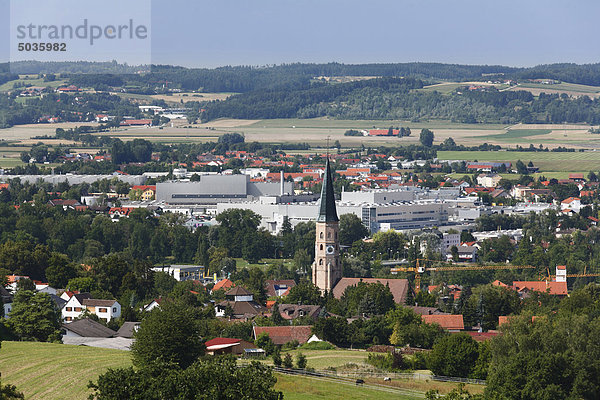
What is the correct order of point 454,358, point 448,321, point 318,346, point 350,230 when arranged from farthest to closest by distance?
point 350,230
point 448,321
point 318,346
point 454,358

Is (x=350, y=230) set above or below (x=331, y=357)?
below

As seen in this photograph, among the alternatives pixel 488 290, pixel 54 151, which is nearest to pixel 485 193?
pixel 54 151

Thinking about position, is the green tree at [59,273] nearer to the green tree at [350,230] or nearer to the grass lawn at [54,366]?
the grass lawn at [54,366]

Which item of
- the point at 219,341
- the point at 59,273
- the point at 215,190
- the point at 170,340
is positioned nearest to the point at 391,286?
the point at 59,273

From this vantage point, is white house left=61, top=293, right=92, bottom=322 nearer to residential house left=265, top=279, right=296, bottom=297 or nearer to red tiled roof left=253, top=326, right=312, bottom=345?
red tiled roof left=253, top=326, right=312, bottom=345

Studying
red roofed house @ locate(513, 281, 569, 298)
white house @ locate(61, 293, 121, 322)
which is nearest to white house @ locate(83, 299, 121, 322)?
white house @ locate(61, 293, 121, 322)

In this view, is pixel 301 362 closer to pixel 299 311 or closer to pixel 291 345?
pixel 291 345

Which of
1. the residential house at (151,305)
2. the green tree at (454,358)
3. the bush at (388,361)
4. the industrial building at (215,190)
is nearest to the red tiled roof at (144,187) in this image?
the industrial building at (215,190)
